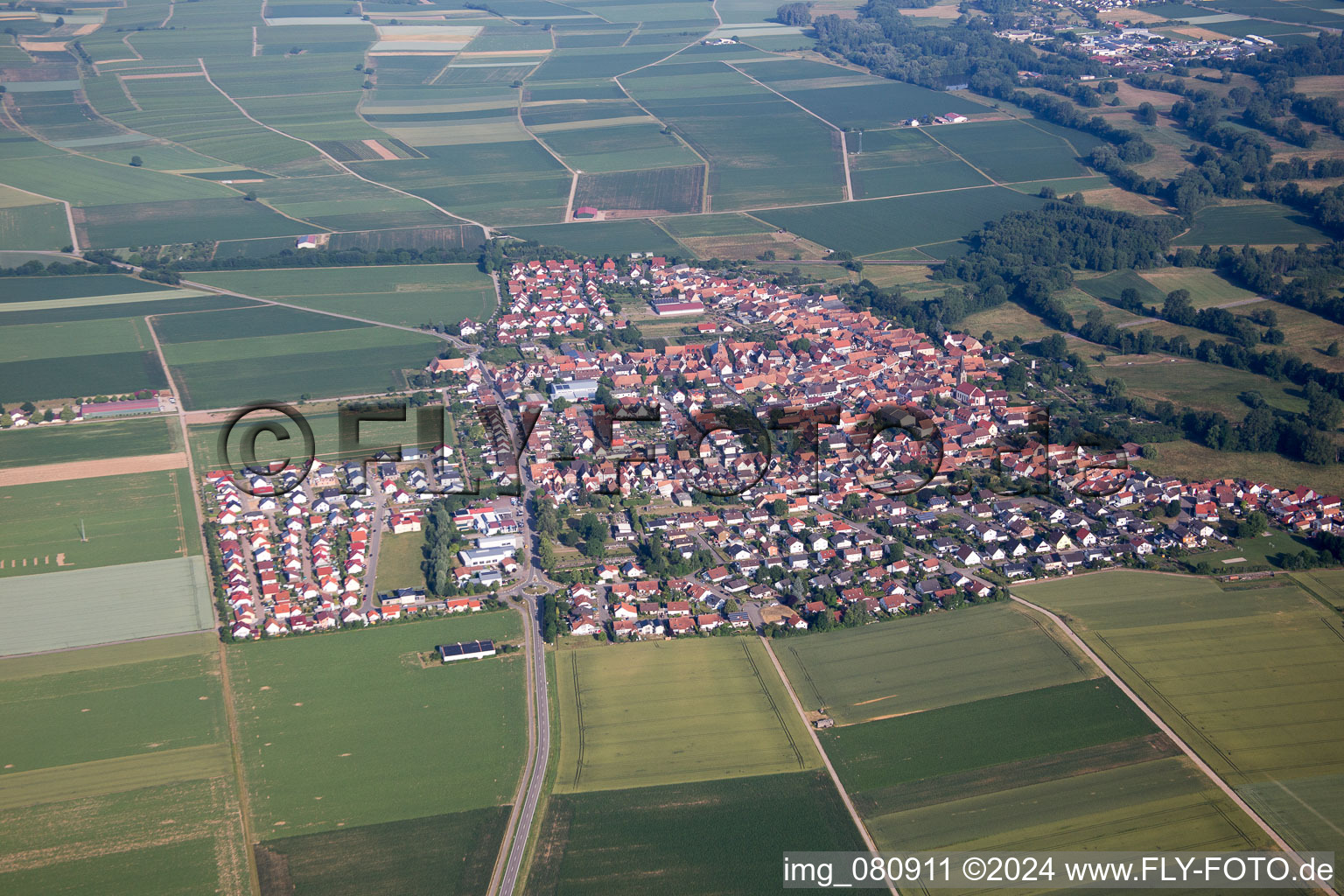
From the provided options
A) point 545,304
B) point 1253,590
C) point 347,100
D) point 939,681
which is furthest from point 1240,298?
point 347,100

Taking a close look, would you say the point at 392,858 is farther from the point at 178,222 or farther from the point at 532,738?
the point at 178,222

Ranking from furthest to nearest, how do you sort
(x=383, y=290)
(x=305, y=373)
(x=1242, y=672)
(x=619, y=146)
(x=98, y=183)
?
(x=619, y=146) → (x=98, y=183) → (x=383, y=290) → (x=305, y=373) → (x=1242, y=672)

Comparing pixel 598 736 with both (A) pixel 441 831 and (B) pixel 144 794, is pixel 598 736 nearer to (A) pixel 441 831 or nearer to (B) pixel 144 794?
(A) pixel 441 831

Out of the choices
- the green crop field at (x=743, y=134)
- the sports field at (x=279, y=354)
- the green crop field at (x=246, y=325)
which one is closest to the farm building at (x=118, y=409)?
the sports field at (x=279, y=354)

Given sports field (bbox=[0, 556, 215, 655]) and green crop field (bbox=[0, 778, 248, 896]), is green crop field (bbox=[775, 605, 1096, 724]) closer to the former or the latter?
green crop field (bbox=[0, 778, 248, 896])

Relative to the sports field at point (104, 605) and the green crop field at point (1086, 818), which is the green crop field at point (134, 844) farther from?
the green crop field at point (1086, 818)

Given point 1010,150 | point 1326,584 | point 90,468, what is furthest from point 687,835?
point 1010,150

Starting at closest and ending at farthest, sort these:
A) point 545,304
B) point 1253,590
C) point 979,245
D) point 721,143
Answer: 1. point 1253,590
2. point 545,304
3. point 979,245
4. point 721,143
